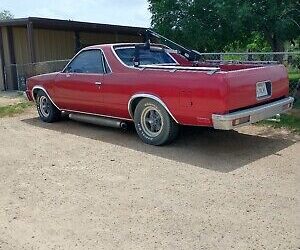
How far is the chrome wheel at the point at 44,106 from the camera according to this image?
27.5ft

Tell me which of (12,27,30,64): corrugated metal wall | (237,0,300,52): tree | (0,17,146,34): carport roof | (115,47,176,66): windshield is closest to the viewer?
(115,47,176,66): windshield

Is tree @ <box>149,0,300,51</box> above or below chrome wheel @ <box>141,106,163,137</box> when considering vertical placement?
above

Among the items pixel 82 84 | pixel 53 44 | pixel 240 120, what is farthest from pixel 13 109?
pixel 53 44

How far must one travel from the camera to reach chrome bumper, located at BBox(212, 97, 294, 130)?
5.18 m

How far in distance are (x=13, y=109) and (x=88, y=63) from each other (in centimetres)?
381

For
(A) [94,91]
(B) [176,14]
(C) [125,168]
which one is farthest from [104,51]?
(B) [176,14]

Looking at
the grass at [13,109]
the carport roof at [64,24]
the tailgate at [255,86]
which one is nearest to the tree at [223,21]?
the tailgate at [255,86]

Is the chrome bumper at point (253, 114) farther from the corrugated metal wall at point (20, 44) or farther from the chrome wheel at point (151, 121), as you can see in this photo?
the corrugated metal wall at point (20, 44)

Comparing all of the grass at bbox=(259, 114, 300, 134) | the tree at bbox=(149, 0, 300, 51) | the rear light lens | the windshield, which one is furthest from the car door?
the tree at bbox=(149, 0, 300, 51)

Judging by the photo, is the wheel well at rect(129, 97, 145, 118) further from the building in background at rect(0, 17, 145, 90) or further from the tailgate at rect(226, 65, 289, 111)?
the building in background at rect(0, 17, 145, 90)

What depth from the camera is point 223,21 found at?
10664 mm

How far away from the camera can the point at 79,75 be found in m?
7.32

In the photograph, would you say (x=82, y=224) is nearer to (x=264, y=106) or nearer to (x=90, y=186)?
(x=90, y=186)

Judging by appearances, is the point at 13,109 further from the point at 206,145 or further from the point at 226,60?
the point at 206,145
